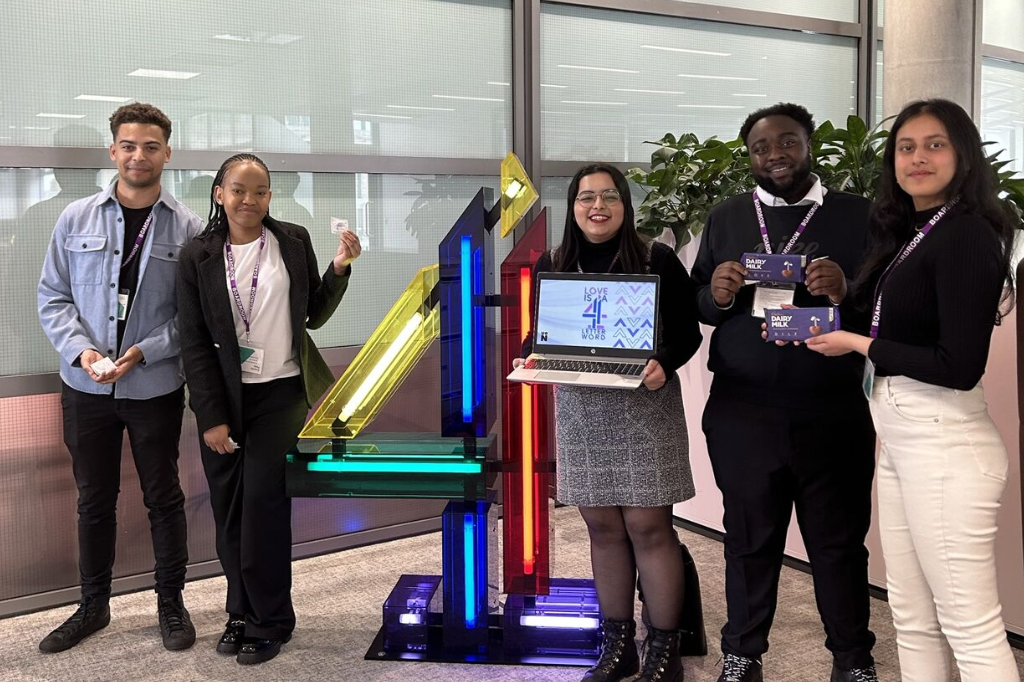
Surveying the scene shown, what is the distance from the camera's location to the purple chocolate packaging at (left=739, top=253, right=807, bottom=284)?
211 cm

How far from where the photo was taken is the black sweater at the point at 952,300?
1878mm

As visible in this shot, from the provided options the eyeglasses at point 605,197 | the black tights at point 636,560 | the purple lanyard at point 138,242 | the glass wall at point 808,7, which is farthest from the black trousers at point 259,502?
the glass wall at point 808,7

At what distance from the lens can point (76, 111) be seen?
133 inches

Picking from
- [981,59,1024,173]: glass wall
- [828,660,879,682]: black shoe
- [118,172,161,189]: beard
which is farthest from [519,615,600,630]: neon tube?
[981,59,1024,173]: glass wall

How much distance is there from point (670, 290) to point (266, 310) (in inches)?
48.3

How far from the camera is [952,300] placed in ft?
6.21

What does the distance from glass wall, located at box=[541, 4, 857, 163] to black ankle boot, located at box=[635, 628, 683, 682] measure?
260cm

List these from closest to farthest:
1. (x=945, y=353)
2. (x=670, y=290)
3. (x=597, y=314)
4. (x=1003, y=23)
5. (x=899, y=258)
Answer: (x=945, y=353)
(x=899, y=258)
(x=597, y=314)
(x=670, y=290)
(x=1003, y=23)

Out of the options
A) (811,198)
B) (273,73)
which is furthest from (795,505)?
(273,73)

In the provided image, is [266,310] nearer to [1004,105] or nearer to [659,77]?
[659,77]

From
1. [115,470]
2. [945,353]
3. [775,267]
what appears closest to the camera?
[945,353]

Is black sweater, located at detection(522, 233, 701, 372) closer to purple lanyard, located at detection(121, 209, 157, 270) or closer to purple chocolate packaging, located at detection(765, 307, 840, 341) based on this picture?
purple chocolate packaging, located at detection(765, 307, 840, 341)

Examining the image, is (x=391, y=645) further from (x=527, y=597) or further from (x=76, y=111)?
(x=76, y=111)

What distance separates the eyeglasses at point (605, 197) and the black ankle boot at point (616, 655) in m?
1.16
